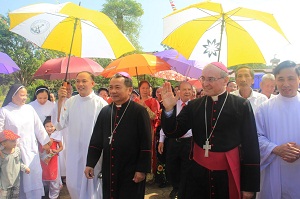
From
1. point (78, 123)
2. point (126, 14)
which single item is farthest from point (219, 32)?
point (126, 14)

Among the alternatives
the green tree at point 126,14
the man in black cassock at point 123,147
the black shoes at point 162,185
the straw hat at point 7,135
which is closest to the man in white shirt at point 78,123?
the straw hat at point 7,135

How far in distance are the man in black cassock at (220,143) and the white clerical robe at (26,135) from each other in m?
2.82

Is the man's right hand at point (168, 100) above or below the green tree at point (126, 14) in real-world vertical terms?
below

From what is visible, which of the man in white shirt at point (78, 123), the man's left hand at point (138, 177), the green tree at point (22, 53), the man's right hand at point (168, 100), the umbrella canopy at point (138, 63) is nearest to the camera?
the man's right hand at point (168, 100)

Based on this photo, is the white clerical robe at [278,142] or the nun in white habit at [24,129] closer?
the white clerical robe at [278,142]

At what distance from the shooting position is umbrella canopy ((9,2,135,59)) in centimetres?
453

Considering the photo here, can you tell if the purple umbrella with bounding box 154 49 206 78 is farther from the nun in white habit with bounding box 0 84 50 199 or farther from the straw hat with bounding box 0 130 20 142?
the straw hat with bounding box 0 130 20 142

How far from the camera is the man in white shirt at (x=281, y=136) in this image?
11.5ft

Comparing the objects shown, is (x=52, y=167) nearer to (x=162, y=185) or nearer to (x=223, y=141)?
(x=162, y=185)

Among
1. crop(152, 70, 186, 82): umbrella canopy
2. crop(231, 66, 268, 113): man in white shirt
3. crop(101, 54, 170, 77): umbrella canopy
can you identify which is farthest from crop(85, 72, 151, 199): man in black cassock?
crop(152, 70, 186, 82): umbrella canopy

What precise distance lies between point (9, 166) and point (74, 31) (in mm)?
2330

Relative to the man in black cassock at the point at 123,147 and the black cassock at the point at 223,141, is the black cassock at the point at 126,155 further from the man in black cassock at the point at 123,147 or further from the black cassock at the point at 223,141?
the black cassock at the point at 223,141

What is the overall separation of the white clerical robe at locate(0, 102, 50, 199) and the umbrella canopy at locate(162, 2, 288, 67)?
2.68 meters

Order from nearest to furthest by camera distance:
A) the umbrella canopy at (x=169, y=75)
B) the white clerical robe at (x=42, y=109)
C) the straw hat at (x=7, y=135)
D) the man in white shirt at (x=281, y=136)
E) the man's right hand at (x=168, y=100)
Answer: the man's right hand at (x=168, y=100), the man in white shirt at (x=281, y=136), the straw hat at (x=7, y=135), the white clerical robe at (x=42, y=109), the umbrella canopy at (x=169, y=75)
